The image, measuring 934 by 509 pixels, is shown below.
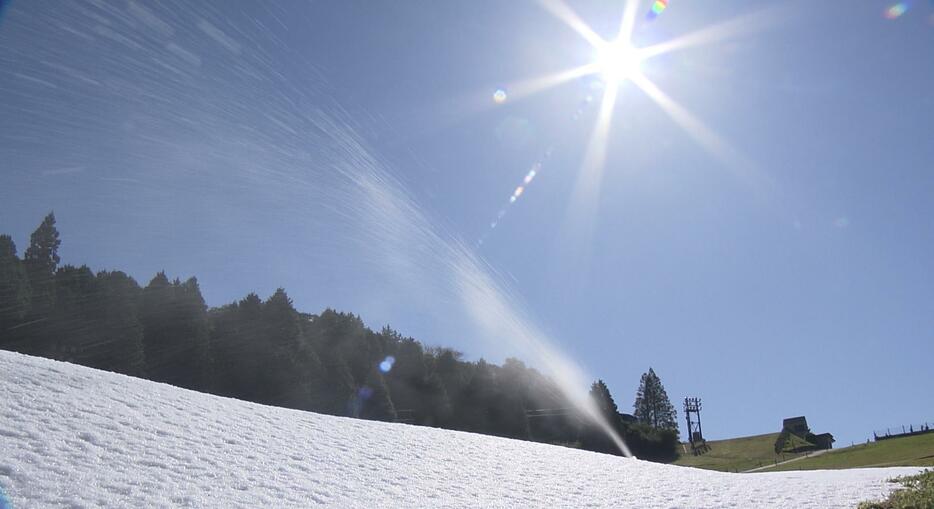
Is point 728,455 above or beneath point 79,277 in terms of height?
beneath

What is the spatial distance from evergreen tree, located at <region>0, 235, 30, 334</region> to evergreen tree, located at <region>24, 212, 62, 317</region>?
104 cm

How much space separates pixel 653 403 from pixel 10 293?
4168 inches

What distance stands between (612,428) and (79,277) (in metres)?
48.8

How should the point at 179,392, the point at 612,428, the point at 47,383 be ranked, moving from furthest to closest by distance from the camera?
the point at 612,428, the point at 179,392, the point at 47,383

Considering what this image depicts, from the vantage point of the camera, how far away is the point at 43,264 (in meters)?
46.7

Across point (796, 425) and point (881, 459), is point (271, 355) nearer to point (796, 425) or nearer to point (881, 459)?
point (881, 459)

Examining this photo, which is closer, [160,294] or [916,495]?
[916,495]

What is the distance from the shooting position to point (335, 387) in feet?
187

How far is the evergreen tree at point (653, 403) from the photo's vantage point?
11819cm

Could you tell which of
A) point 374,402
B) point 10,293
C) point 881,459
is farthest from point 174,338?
point 881,459

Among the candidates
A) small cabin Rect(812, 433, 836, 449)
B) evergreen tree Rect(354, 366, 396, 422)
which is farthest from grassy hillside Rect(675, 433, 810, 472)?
evergreen tree Rect(354, 366, 396, 422)

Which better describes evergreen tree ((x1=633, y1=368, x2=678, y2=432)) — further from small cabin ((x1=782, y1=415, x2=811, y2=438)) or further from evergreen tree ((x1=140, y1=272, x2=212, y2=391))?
evergreen tree ((x1=140, y1=272, x2=212, y2=391))

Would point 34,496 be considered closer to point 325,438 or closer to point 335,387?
point 325,438

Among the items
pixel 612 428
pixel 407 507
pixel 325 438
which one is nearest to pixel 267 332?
pixel 612 428
